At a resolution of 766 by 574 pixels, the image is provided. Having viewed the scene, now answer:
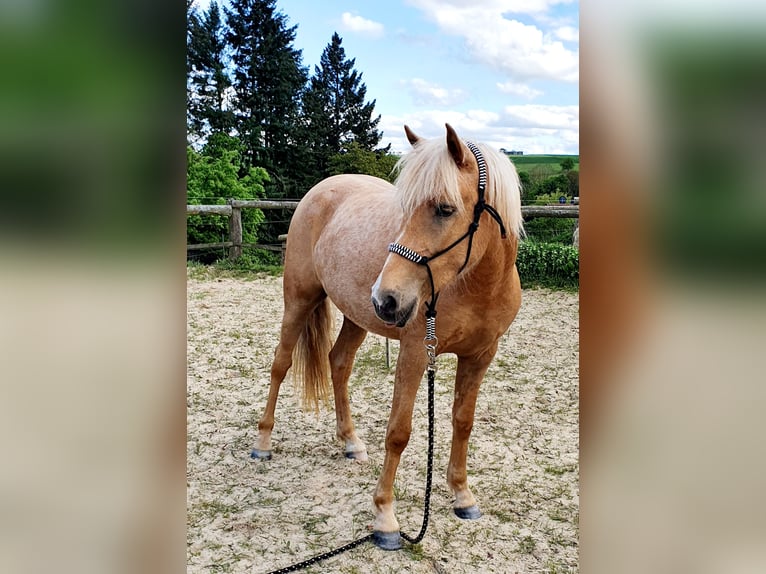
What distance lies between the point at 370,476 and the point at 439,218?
6.84ft

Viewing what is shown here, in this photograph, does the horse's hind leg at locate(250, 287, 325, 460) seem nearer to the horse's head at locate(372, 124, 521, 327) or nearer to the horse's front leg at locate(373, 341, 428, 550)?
the horse's front leg at locate(373, 341, 428, 550)

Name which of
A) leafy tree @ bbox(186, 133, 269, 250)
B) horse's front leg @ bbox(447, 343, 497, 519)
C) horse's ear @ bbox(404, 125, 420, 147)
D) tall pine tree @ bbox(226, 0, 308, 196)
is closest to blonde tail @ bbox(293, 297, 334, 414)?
horse's front leg @ bbox(447, 343, 497, 519)

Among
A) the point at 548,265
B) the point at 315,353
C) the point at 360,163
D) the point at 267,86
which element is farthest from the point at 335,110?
the point at 315,353

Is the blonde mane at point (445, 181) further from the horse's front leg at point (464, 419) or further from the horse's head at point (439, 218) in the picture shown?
the horse's front leg at point (464, 419)

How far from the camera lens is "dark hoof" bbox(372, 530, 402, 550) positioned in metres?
2.76

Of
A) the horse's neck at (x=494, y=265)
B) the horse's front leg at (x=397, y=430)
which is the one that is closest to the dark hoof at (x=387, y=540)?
the horse's front leg at (x=397, y=430)

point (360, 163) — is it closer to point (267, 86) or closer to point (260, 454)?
point (267, 86)

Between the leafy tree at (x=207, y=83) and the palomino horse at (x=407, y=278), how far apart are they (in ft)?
53.1

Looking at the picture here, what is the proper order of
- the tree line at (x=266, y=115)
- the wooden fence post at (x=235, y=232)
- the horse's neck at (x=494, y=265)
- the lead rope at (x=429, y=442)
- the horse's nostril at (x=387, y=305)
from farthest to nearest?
the tree line at (x=266, y=115) → the wooden fence post at (x=235, y=232) → the horse's neck at (x=494, y=265) → the lead rope at (x=429, y=442) → the horse's nostril at (x=387, y=305)

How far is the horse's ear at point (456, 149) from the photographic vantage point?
2.13m

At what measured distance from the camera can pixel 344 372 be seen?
385 centimetres

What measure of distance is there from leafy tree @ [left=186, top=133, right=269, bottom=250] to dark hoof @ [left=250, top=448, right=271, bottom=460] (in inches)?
380
